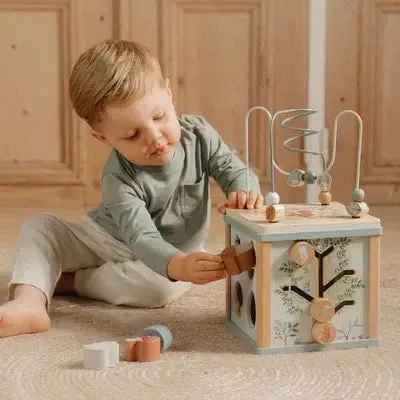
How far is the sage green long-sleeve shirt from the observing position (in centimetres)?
136

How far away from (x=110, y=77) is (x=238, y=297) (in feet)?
1.23

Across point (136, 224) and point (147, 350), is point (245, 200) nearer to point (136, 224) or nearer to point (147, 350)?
point (136, 224)

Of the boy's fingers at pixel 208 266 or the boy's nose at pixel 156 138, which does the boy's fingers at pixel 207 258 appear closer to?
the boy's fingers at pixel 208 266

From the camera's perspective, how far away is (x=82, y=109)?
51.5 inches

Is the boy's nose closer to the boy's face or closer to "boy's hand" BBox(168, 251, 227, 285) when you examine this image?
the boy's face

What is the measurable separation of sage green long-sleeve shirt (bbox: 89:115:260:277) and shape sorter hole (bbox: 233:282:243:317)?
5.4 inches

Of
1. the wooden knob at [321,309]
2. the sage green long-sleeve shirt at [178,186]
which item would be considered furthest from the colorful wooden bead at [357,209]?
the sage green long-sleeve shirt at [178,186]

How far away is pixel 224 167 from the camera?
4.71 ft

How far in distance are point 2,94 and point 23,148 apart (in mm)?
165

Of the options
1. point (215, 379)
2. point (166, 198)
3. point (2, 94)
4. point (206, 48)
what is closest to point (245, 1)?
point (206, 48)

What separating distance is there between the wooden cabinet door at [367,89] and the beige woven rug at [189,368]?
1.16 m

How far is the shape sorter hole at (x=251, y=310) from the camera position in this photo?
47.6 inches

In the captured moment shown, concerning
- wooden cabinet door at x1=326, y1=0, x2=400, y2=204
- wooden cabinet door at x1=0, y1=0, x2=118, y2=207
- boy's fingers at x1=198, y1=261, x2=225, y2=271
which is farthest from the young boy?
wooden cabinet door at x1=326, y1=0, x2=400, y2=204

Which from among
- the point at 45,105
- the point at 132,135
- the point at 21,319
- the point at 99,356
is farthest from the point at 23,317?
the point at 45,105
